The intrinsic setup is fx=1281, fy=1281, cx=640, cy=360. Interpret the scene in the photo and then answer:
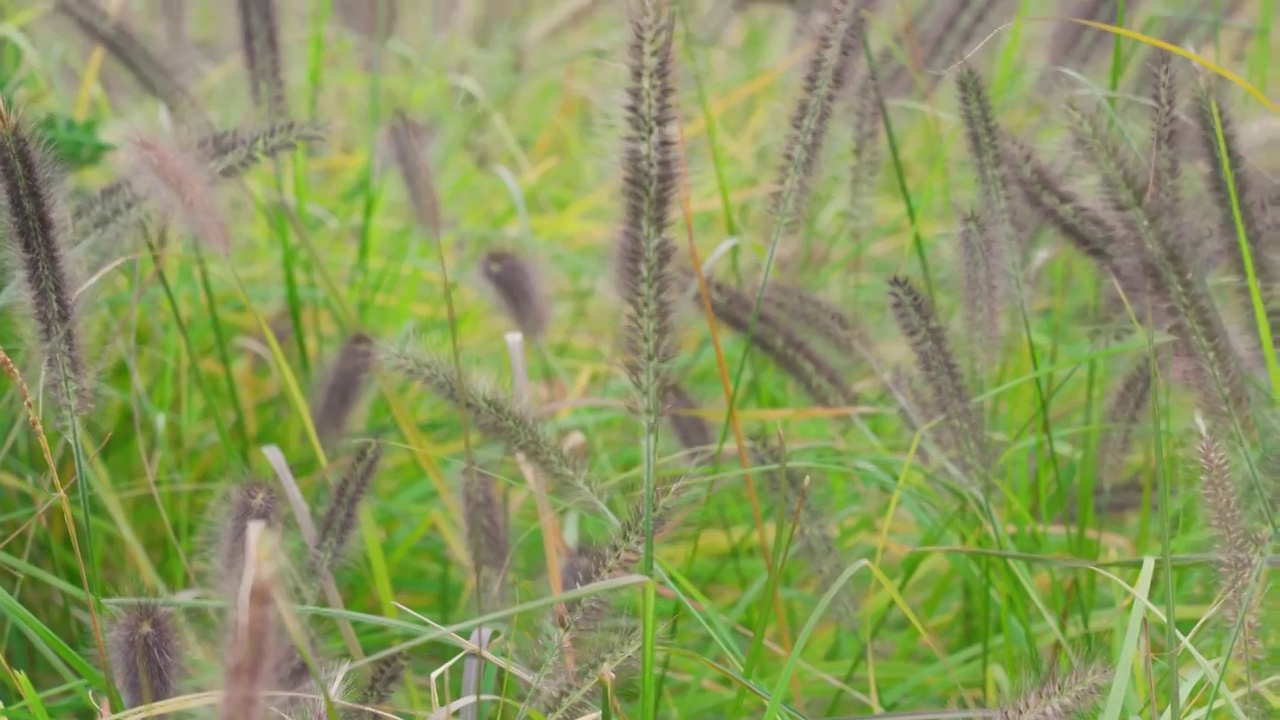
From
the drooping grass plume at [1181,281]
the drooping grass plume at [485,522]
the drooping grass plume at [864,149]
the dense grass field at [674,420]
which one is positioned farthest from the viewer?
the drooping grass plume at [864,149]

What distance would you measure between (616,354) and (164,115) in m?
0.74

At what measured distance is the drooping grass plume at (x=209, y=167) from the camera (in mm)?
1281

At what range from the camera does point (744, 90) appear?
8.41 ft

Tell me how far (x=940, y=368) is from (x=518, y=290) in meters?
0.56

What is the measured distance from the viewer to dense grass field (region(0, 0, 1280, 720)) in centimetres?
96

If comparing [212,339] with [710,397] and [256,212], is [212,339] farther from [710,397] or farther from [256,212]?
[710,397]

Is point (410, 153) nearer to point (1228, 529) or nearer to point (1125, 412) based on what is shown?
point (1125, 412)

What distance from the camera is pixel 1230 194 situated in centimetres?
110

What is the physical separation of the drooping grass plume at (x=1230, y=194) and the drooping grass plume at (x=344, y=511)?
2.53ft

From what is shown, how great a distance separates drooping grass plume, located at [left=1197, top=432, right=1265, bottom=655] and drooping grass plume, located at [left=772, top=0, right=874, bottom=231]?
1.57 feet

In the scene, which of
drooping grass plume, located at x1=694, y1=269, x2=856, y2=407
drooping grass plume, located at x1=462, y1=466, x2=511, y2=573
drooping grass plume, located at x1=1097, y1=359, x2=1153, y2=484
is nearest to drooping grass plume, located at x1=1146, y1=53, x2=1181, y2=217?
→ drooping grass plume, located at x1=1097, y1=359, x2=1153, y2=484

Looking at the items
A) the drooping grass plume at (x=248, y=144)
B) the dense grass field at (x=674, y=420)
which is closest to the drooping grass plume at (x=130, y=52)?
the dense grass field at (x=674, y=420)

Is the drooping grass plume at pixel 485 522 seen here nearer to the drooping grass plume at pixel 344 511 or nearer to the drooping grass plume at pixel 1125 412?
the drooping grass plume at pixel 344 511

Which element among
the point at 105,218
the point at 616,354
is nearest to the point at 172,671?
the point at 105,218
